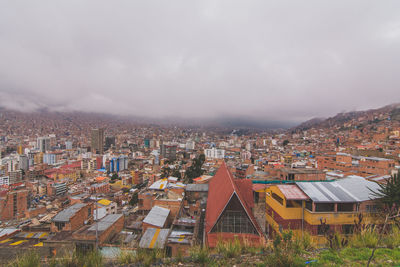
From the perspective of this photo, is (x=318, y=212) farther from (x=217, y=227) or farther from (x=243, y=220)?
(x=217, y=227)

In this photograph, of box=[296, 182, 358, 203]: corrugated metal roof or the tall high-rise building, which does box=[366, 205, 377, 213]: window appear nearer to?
box=[296, 182, 358, 203]: corrugated metal roof

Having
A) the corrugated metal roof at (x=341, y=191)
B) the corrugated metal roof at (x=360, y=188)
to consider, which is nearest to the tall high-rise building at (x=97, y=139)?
the corrugated metal roof at (x=341, y=191)

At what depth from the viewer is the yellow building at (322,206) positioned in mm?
8219

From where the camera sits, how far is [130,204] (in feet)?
82.5

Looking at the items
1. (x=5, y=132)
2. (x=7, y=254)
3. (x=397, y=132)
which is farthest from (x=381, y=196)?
(x=5, y=132)

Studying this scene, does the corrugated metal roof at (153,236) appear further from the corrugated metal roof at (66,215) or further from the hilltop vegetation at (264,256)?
the corrugated metal roof at (66,215)

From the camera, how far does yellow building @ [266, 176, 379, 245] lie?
27.0ft

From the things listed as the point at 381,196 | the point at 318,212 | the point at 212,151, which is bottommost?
the point at 212,151

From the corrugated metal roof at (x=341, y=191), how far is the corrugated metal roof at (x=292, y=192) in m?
0.19

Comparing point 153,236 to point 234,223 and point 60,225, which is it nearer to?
point 234,223

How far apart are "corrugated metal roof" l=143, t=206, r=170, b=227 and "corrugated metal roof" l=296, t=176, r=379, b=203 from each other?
7726mm

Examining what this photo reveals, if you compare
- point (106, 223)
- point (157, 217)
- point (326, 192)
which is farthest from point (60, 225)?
point (326, 192)

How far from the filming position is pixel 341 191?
8859 mm

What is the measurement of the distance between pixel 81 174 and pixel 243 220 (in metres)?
51.4
